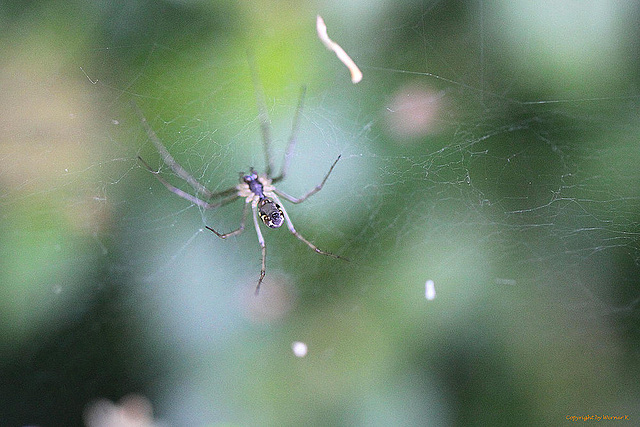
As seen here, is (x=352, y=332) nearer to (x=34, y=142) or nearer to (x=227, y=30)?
(x=227, y=30)

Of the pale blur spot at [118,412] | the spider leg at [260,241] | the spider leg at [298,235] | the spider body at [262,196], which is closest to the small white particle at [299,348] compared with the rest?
the spider leg at [260,241]

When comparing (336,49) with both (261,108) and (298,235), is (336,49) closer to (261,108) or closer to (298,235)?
(261,108)

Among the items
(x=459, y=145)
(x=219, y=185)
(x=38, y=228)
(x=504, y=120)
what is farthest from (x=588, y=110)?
(x=38, y=228)

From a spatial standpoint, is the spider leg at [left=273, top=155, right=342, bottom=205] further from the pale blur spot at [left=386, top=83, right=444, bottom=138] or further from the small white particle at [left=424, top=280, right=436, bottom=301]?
the small white particle at [left=424, top=280, right=436, bottom=301]

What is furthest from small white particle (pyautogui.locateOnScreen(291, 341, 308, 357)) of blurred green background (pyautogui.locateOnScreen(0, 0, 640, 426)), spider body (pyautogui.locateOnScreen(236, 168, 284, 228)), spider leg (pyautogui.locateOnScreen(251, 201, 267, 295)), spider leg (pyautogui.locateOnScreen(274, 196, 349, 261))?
spider body (pyautogui.locateOnScreen(236, 168, 284, 228))

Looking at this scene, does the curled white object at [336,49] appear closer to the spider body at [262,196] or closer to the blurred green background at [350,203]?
the blurred green background at [350,203]

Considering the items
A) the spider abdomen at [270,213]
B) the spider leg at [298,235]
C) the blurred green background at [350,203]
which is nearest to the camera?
the blurred green background at [350,203]
